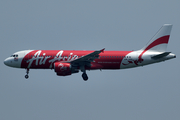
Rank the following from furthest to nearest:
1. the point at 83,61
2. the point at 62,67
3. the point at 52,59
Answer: the point at 52,59, the point at 83,61, the point at 62,67

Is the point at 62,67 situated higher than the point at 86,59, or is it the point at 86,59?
the point at 86,59

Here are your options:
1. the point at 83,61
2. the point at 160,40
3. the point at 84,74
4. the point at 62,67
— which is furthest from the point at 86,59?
the point at 160,40

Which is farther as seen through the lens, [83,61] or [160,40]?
[160,40]

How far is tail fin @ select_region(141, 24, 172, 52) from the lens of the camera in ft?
160

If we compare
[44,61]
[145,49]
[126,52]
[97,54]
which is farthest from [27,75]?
[145,49]

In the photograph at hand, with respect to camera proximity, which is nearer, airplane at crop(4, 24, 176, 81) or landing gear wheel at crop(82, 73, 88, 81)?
airplane at crop(4, 24, 176, 81)

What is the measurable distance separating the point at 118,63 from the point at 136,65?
2972 mm

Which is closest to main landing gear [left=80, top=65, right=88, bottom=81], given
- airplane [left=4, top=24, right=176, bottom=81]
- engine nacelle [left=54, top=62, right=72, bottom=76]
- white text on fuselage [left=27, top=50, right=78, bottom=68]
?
airplane [left=4, top=24, right=176, bottom=81]

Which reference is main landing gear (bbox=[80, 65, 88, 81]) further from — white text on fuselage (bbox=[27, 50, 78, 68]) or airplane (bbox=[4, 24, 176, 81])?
white text on fuselage (bbox=[27, 50, 78, 68])

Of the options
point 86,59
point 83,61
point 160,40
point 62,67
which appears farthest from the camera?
point 160,40

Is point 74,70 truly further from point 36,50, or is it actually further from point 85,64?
point 36,50

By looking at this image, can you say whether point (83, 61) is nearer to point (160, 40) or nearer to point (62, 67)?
point (62, 67)

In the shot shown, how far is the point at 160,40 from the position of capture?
4909 centimetres

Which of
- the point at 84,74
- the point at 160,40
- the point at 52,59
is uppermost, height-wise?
the point at 160,40
